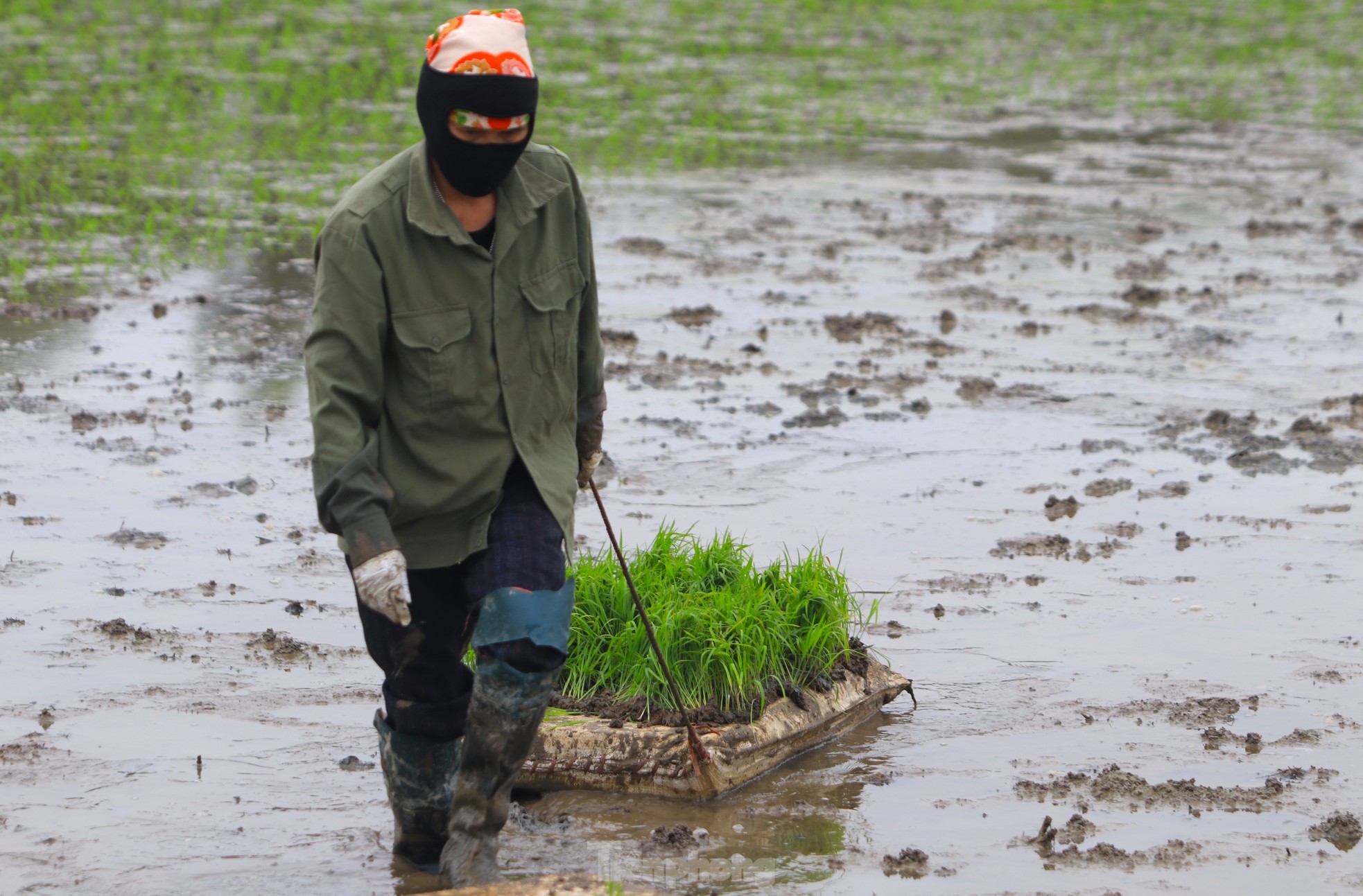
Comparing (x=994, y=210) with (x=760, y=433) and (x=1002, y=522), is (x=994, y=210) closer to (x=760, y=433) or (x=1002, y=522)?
(x=760, y=433)

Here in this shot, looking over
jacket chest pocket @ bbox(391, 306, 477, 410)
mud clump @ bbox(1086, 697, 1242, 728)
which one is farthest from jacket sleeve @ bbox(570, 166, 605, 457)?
mud clump @ bbox(1086, 697, 1242, 728)

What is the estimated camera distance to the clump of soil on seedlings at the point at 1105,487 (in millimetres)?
7059

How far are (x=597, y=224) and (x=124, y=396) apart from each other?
15.0 feet

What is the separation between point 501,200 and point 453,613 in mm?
895

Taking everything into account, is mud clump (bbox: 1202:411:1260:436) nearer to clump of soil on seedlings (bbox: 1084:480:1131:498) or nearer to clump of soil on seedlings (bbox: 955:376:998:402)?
clump of soil on seedlings (bbox: 1084:480:1131:498)

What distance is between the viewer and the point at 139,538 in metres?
6.25

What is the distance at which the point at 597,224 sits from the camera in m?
11.8

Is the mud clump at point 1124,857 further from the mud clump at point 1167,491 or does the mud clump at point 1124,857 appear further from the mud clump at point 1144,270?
the mud clump at point 1144,270

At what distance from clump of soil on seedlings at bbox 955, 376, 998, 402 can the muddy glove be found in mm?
4369

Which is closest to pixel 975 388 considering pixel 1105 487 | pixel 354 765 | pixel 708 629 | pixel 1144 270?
pixel 1105 487

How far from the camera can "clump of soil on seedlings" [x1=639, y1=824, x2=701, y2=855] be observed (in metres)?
4.28

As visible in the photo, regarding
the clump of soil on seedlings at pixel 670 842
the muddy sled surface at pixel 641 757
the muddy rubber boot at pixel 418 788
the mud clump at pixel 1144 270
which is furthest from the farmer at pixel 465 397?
the mud clump at pixel 1144 270

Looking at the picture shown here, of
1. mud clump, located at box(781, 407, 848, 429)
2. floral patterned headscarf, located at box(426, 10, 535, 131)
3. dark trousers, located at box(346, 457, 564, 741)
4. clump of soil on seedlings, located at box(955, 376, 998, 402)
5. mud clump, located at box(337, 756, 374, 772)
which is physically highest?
floral patterned headscarf, located at box(426, 10, 535, 131)

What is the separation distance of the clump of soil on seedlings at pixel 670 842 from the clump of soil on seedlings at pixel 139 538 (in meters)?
2.63
